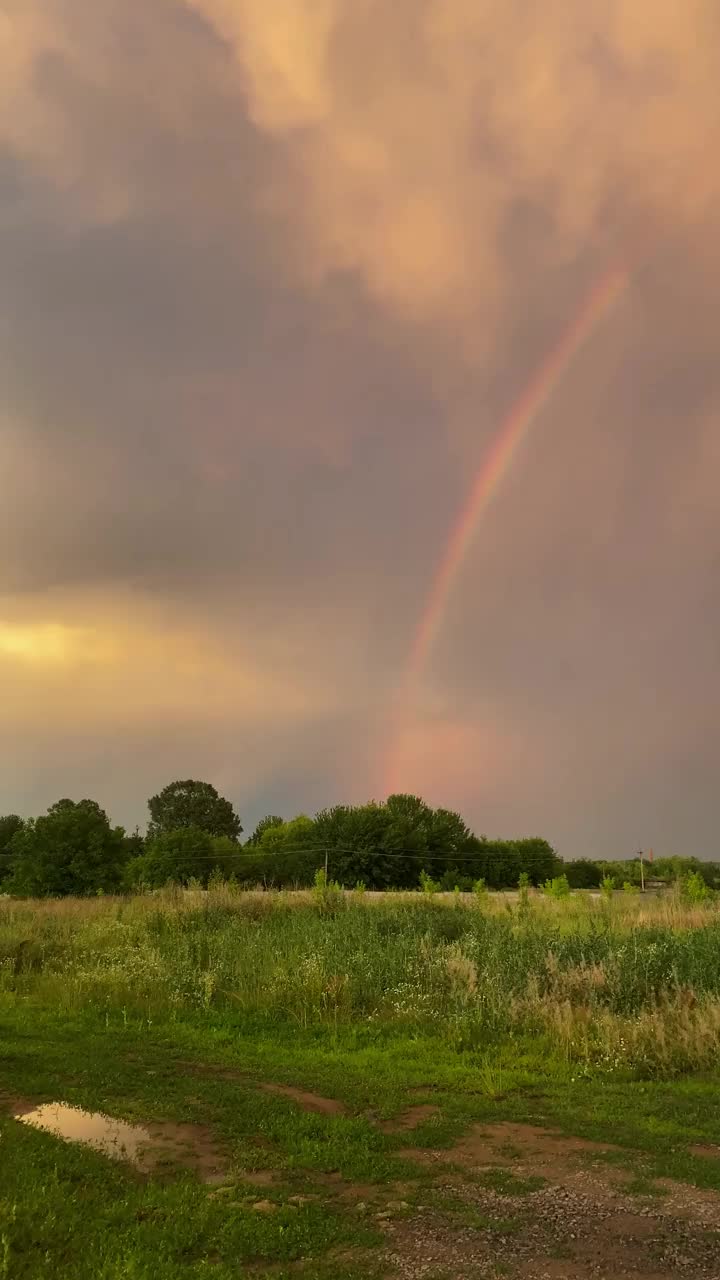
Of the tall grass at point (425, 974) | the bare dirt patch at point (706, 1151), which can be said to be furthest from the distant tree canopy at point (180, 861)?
the bare dirt patch at point (706, 1151)

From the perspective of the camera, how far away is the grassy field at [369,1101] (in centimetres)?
587

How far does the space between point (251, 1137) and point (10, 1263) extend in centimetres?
317

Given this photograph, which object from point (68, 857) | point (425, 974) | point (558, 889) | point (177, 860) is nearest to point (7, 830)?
point (177, 860)

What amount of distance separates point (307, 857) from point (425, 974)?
36908 mm

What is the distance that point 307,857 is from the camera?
51.5m

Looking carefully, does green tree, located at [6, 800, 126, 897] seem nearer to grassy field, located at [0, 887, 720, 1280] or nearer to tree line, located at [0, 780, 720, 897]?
tree line, located at [0, 780, 720, 897]

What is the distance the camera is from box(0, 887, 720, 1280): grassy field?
587 centimetres

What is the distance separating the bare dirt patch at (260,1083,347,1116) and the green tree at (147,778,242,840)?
80.6m

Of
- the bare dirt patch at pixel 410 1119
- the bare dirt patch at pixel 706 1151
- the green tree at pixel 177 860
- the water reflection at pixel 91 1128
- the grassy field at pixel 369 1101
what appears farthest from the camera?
the green tree at pixel 177 860

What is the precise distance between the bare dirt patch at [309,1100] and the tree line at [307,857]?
882 inches

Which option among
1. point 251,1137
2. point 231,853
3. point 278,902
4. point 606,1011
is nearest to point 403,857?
point 231,853

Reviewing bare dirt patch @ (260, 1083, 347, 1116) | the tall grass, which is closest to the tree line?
the tall grass

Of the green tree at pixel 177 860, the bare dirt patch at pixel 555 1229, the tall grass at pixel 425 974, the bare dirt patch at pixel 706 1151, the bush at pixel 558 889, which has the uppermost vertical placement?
the green tree at pixel 177 860

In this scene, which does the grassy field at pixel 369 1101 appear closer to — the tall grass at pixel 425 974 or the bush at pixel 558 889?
the tall grass at pixel 425 974
